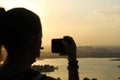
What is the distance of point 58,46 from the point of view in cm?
268

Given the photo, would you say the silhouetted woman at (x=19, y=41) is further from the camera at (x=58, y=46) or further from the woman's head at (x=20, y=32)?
the camera at (x=58, y=46)

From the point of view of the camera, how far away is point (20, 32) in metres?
2.17

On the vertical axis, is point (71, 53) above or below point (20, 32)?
below

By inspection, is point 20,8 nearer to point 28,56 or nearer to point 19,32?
point 19,32

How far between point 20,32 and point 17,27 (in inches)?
1.4

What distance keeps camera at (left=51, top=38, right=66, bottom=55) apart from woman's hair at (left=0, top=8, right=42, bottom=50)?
457 mm

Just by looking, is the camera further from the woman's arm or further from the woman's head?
the woman's head

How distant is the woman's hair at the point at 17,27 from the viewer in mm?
2143

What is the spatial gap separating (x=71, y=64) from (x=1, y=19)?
0.69 m

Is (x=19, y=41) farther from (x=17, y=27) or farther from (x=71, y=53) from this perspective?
(x=71, y=53)

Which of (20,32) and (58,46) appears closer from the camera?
(20,32)

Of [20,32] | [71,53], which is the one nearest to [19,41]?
[20,32]

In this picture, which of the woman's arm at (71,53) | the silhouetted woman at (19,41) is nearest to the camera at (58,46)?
the woman's arm at (71,53)

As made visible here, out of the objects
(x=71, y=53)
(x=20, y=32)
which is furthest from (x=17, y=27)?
(x=71, y=53)
